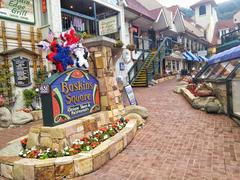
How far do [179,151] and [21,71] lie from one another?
7.39 metres

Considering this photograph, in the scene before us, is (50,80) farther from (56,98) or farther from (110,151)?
(110,151)

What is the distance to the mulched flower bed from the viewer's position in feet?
13.6

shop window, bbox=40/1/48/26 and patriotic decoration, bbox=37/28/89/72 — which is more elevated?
shop window, bbox=40/1/48/26

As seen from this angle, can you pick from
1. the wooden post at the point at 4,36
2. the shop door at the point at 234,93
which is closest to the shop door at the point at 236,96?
the shop door at the point at 234,93

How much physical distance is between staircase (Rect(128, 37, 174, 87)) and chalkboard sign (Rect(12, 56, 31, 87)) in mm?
8342

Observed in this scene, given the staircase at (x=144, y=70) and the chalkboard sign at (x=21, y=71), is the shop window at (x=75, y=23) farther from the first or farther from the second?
the staircase at (x=144, y=70)

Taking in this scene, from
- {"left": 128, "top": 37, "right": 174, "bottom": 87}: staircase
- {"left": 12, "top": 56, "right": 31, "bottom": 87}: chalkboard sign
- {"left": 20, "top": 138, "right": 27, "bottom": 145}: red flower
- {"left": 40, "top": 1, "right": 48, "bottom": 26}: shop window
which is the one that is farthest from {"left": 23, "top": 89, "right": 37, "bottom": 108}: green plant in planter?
{"left": 128, "top": 37, "right": 174, "bottom": 87}: staircase

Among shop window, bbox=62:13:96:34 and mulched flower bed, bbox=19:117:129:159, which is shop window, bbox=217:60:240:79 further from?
shop window, bbox=62:13:96:34

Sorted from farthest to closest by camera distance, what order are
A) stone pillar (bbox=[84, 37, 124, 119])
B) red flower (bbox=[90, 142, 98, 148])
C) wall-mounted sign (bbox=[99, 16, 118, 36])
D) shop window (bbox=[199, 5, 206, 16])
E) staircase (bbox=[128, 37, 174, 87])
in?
shop window (bbox=[199, 5, 206, 16]) < staircase (bbox=[128, 37, 174, 87]) < wall-mounted sign (bbox=[99, 16, 118, 36]) < stone pillar (bbox=[84, 37, 124, 119]) < red flower (bbox=[90, 142, 98, 148])

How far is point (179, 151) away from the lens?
4.62 meters

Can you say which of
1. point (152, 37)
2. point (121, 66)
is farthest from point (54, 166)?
point (152, 37)

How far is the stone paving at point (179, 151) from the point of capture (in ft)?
12.3

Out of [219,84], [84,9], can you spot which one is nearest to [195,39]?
[84,9]

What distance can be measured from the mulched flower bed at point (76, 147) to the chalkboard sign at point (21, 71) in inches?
190
